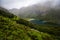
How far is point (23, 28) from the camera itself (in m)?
10.9

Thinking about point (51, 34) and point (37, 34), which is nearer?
point (37, 34)

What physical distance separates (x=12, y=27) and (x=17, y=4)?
13.7 ft

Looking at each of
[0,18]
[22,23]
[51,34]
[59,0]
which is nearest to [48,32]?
[51,34]

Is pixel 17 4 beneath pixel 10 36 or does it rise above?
above

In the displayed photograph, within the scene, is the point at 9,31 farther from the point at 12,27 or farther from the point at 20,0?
the point at 20,0

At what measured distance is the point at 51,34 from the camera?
464 inches

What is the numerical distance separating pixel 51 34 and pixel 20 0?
4.71 metres

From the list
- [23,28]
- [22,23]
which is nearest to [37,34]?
[23,28]

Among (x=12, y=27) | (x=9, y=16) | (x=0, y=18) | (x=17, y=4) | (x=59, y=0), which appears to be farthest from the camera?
(x=59, y=0)

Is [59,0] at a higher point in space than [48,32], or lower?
higher

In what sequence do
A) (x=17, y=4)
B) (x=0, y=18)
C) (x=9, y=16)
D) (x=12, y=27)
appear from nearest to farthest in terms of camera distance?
1. (x=12, y=27)
2. (x=0, y=18)
3. (x=9, y=16)
4. (x=17, y=4)

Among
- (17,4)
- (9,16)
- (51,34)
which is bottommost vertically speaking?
(51,34)

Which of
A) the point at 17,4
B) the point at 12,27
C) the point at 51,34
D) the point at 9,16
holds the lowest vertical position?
the point at 51,34

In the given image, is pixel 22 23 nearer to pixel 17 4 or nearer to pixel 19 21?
pixel 19 21
